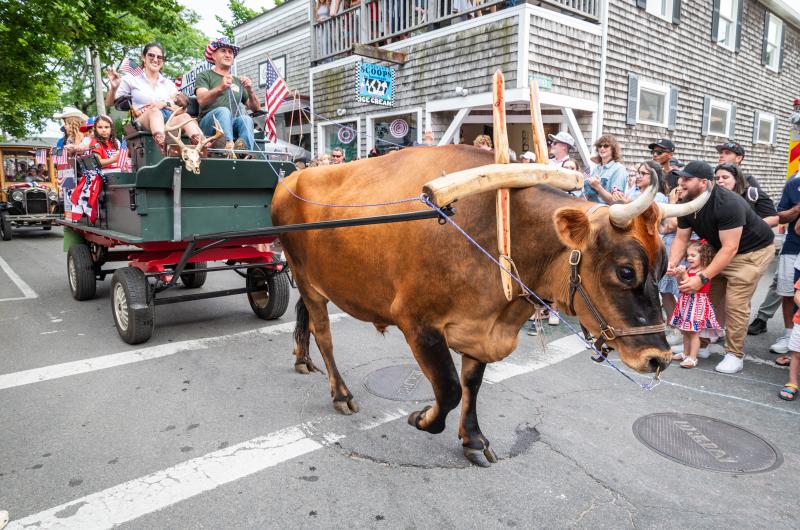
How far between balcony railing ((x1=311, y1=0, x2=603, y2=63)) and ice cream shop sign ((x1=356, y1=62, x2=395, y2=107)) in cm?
94

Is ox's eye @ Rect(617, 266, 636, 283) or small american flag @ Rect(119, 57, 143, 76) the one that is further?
small american flag @ Rect(119, 57, 143, 76)

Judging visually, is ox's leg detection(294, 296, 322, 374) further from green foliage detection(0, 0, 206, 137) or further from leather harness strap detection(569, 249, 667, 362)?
green foliage detection(0, 0, 206, 137)

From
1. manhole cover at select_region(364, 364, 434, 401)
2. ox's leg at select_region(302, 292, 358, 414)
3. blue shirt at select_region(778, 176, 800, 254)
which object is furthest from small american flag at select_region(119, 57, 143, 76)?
blue shirt at select_region(778, 176, 800, 254)

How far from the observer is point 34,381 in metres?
4.34

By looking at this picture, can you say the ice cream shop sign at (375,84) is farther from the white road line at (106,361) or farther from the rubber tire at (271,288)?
the white road line at (106,361)

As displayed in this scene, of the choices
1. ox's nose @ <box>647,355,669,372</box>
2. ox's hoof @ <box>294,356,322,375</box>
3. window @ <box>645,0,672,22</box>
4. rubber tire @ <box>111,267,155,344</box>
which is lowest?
ox's hoof @ <box>294,356,322,375</box>

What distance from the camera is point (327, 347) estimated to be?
13.3 feet

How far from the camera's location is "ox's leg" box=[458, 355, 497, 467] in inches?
123

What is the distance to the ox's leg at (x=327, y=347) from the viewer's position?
3.85 meters

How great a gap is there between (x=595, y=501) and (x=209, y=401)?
2.84 m

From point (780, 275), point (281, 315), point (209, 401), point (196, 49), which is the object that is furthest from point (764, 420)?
point (196, 49)

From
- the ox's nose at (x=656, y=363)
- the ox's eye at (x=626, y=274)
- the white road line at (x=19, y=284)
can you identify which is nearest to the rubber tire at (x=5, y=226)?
the white road line at (x=19, y=284)

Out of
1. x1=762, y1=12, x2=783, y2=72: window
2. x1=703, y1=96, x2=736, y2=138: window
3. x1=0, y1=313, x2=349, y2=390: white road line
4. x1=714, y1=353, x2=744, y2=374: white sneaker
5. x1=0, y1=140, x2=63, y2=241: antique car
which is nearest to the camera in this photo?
x1=0, y1=313, x2=349, y2=390: white road line

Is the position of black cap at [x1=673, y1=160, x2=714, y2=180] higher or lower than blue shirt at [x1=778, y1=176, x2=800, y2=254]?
higher
